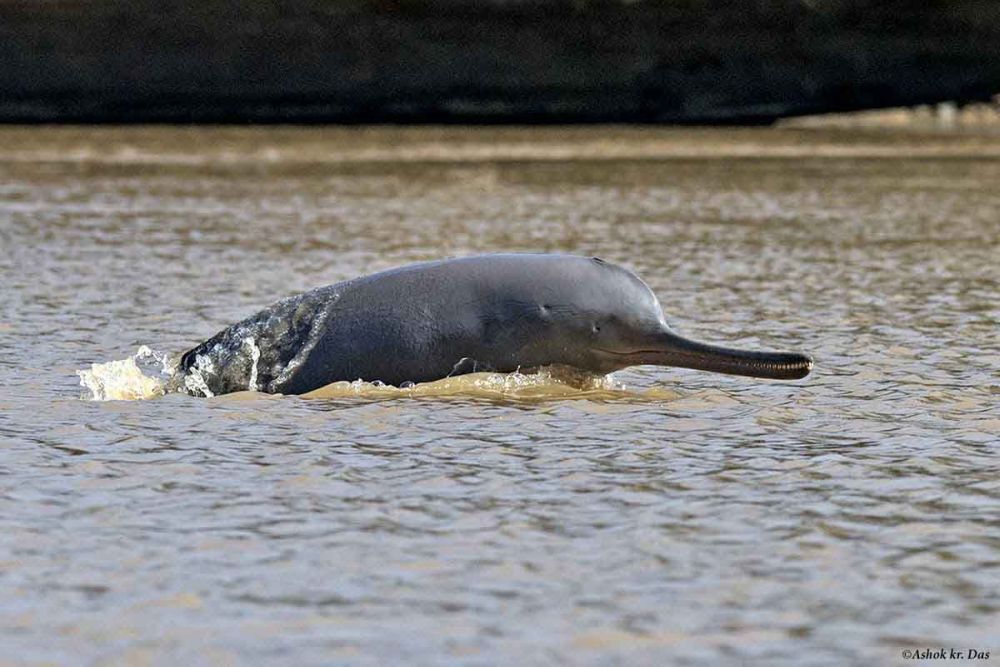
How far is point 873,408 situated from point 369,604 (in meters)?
4.35

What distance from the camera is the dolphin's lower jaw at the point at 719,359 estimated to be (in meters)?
9.63

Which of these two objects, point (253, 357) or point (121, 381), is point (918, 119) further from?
point (121, 381)

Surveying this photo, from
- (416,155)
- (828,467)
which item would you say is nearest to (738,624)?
(828,467)

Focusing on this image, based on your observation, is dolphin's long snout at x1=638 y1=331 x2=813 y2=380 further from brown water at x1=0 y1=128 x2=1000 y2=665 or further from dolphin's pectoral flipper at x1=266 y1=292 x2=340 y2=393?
dolphin's pectoral flipper at x1=266 y1=292 x2=340 y2=393

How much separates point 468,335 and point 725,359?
4.50 feet

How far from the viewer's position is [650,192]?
945 inches

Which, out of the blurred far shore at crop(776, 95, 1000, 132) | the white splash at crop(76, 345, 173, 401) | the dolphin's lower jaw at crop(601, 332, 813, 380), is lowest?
the blurred far shore at crop(776, 95, 1000, 132)

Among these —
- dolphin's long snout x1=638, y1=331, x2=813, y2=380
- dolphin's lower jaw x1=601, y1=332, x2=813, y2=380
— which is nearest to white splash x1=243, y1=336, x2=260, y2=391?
Result: dolphin's lower jaw x1=601, y1=332, x2=813, y2=380

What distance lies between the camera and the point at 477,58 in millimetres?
31453

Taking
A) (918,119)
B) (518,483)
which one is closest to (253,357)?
(518,483)

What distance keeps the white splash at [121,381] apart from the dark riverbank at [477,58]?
822 inches

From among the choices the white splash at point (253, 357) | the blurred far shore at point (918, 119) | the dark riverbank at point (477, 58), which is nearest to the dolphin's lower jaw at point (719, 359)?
the white splash at point (253, 357)

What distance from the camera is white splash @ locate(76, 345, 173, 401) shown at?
394 inches

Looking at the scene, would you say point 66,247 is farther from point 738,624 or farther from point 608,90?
point 608,90
